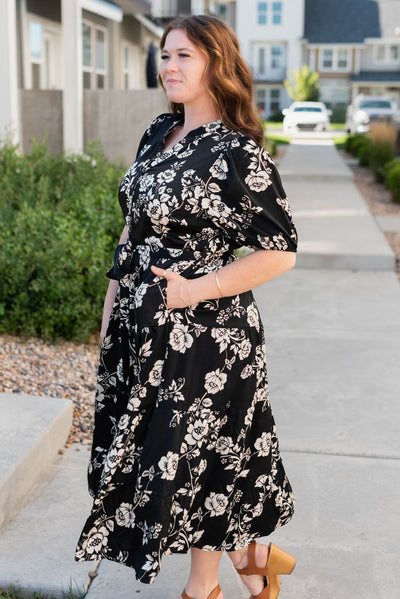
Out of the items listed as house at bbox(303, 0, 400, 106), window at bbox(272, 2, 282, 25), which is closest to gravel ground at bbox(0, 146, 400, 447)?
window at bbox(272, 2, 282, 25)

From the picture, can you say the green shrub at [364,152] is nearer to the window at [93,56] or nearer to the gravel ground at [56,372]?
the window at [93,56]

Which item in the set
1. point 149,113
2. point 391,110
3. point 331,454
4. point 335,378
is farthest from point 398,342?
point 391,110

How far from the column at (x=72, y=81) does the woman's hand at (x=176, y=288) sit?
8.02 m

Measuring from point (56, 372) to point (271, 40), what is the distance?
47.3 metres

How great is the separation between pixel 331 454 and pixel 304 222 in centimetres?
639

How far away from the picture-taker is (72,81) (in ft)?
32.6

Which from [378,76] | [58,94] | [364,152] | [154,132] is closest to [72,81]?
[58,94]

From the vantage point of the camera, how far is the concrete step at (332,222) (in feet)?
25.6

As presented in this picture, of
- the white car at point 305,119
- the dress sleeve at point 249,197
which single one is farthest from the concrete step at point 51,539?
the white car at point 305,119

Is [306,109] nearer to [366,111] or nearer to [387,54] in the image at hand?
[366,111]

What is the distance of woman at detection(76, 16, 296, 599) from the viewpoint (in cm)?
214

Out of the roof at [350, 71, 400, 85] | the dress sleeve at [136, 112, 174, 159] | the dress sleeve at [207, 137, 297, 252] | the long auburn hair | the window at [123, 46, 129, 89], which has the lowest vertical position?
the dress sleeve at [207, 137, 297, 252]

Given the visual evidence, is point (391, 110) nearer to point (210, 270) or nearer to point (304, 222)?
point (304, 222)

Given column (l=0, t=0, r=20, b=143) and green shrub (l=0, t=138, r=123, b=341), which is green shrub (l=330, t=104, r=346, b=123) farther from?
green shrub (l=0, t=138, r=123, b=341)
